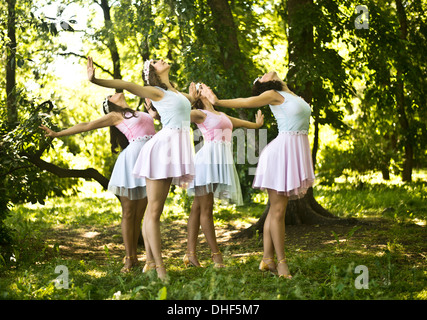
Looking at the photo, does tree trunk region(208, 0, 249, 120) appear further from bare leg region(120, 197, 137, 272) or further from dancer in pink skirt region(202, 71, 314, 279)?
bare leg region(120, 197, 137, 272)

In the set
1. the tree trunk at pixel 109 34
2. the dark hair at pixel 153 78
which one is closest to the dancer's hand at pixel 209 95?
the dark hair at pixel 153 78

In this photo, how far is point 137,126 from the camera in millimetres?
5449

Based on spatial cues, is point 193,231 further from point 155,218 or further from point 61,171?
point 61,171

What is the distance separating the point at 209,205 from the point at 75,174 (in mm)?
2053

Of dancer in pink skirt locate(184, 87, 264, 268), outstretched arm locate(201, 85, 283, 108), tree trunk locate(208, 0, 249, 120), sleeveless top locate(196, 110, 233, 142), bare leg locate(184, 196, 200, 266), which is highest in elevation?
tree trunk locate(208, 0, 249, 120)

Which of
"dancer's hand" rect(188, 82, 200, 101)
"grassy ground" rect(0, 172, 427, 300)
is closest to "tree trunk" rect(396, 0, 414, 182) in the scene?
"grassy ground" rect(0, 172, 427, 300)

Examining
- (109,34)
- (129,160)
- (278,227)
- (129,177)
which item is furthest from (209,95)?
(109,34)

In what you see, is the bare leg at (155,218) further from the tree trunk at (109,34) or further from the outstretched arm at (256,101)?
the tree trunk at (109,34)

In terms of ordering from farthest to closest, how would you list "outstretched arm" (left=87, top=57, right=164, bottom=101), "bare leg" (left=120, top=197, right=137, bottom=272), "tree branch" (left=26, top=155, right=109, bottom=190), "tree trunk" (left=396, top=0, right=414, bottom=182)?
"tree trunk" (left=396, top=0, right=414, bottom=182) < "tree branch" (left=26, top=155, right=109, bottom=190) < "bare leg" (left=120, top=197, right=137, bottom=272) < "outstretched arm" (left=87, top=57, right=164, bottom=101)

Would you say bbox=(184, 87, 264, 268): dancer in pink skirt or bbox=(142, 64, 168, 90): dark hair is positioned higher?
bbox=(142, 64, 168, 90): dark hair

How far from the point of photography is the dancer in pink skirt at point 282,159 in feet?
15.7

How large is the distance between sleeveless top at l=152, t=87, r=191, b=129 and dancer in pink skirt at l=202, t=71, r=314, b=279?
1.08ft

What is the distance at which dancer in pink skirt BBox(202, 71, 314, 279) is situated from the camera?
4785 mm

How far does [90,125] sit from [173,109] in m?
0.94
